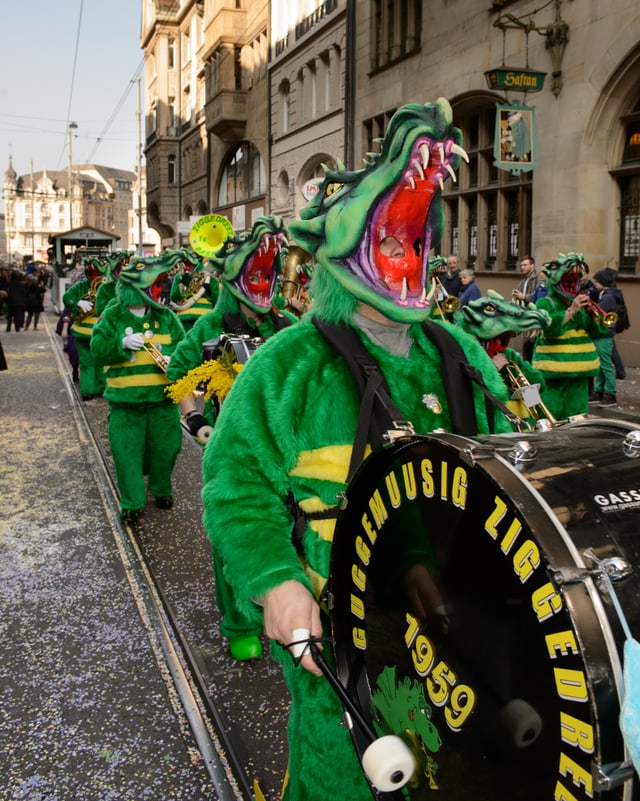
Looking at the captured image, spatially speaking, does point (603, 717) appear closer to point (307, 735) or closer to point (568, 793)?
point (568, 793)

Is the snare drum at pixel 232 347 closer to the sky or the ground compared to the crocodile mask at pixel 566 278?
closer to the ground

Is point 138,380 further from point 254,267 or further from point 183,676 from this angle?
point 183,676

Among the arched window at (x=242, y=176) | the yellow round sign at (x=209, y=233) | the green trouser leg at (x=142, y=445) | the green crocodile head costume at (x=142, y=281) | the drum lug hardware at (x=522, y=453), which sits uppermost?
the arched window at (x=242, y=176)

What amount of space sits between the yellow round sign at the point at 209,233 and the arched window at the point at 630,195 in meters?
6.50

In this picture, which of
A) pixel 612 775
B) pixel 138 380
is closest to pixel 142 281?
pixel 138 380

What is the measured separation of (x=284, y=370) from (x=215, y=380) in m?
2.19

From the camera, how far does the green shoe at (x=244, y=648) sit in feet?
12.5

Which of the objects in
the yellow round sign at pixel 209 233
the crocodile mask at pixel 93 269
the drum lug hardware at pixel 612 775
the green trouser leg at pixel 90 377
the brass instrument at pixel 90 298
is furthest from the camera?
the crocodile mask at pixel 93 269

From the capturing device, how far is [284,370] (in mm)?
2049

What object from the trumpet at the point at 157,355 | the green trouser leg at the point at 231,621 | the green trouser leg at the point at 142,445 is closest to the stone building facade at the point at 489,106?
the trumpet at the point at 157,355

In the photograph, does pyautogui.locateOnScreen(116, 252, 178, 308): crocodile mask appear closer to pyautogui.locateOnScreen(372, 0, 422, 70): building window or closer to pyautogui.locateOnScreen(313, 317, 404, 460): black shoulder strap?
pyautogui.locateOnScreen(313, 317, 404, 460): black shoulder strap

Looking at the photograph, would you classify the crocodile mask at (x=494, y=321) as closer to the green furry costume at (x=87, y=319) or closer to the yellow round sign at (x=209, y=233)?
the yellow round sign at (x=209, y=233)

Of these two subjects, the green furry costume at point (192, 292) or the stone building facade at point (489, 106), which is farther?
the stone building facade at point (489, 106)

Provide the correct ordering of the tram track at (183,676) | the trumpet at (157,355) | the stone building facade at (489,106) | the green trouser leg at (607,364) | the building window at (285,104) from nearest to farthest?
the tram track at (183,676), the trumpet at (157,355), the green trouser leg at (607,364), the stone building facade at (489,106), the building window at (285,104)
